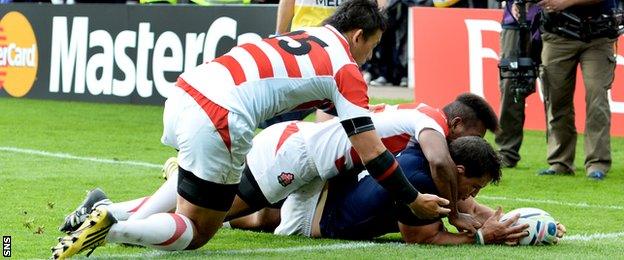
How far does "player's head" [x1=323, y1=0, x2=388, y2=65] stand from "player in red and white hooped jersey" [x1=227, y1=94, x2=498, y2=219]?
1.98 ft

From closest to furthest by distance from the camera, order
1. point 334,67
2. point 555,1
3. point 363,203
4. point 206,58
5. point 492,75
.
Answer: point 334,67 < point 363,203 < point 555,1 < point 492,75 < point 206,58

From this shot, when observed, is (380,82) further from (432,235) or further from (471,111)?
(432,235)

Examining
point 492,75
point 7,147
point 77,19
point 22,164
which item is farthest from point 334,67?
point 77,19

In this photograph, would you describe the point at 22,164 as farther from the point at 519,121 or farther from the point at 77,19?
the point at 77,19

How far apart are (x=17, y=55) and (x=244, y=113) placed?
1118cm

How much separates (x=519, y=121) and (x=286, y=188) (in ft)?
14.5

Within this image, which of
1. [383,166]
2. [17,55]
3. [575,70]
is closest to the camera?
[383,166]

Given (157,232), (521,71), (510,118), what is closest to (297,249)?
(157,232)

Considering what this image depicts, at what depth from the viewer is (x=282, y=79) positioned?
6.96 meters

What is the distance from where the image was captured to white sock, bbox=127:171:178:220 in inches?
295

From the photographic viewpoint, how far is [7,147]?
12562 mm

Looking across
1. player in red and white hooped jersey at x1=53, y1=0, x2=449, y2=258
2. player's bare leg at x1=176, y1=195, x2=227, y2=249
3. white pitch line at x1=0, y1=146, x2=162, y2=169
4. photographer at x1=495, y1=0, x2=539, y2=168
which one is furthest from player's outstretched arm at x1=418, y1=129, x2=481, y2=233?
white pitch line at x1=0, y1=146, x2=162, y2=169

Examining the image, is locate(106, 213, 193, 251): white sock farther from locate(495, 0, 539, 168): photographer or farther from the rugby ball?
locate(495, 0, 539, 168): photographer

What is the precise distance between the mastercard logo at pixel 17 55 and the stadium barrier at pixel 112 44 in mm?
12
